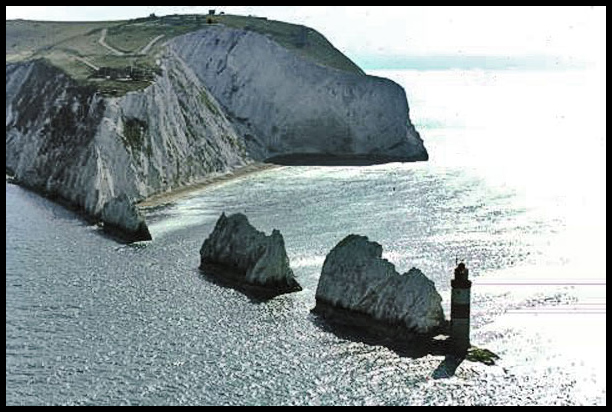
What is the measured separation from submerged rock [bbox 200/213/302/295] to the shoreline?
110 ft

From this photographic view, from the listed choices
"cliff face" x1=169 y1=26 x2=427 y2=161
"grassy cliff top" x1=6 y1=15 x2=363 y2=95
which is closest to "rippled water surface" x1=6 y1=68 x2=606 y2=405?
"grassy cliff top" x1=6 y1=15 x2=363 y2=95

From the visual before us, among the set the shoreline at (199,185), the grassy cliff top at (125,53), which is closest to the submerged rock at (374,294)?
the shoreline at (199,185)

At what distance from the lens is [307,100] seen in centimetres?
17912

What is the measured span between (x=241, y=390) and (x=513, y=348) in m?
19.5

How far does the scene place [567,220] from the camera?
112 meters

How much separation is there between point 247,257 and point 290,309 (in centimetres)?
1130

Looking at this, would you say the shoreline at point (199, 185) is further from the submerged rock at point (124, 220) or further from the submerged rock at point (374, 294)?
the submerged rock at point (374, 294)

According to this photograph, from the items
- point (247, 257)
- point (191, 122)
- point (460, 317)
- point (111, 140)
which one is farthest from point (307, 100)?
point (460, 317)

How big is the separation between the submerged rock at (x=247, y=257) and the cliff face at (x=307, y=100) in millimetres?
92143

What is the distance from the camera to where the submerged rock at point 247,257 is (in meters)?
78.1

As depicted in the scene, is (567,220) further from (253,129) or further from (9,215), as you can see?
(253,129)

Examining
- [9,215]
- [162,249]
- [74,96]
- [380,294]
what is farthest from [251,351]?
[74,96]

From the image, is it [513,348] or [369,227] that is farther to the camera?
[369,227]

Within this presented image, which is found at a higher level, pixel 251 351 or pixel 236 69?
pixel 236 69
